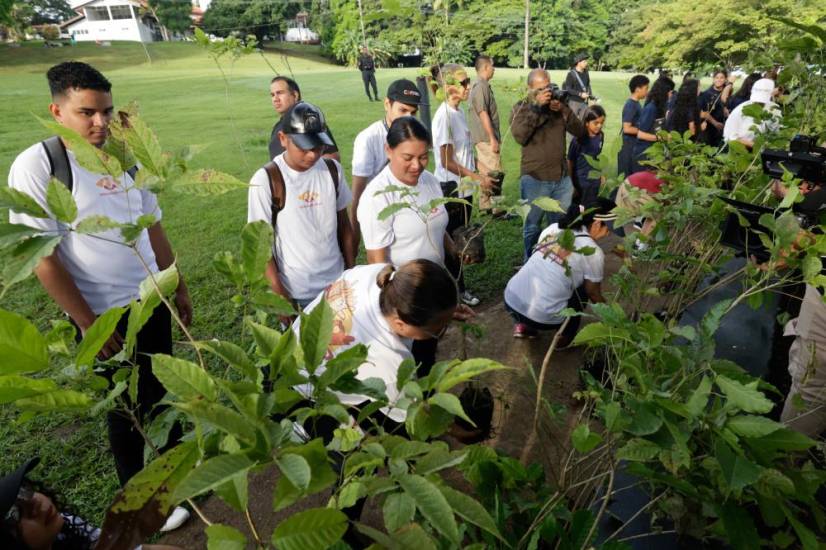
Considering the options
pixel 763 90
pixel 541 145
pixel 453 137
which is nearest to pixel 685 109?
pixel 763 90

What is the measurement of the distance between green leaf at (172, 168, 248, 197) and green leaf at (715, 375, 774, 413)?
935 millimetres

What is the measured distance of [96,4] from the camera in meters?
58.0

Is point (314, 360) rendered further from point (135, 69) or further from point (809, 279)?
point (135, 69)

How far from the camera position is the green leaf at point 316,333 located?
31.9 inches

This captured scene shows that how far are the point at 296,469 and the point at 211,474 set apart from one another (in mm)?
101

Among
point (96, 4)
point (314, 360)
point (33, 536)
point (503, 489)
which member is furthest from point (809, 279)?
point (96, 4)

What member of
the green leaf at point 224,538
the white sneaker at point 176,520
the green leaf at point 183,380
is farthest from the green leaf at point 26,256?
the white sneaker at point 176,520

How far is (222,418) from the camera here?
0.63 meters

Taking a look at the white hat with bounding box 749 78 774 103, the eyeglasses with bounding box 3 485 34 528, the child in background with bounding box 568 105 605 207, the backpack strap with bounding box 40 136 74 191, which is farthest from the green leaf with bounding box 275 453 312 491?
the white hat with bounding box 749 78 774 103

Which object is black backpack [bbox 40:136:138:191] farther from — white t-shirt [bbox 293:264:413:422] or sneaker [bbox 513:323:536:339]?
sneaker [bbox 513:323:536:339]

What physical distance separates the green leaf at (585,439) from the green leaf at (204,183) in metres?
0.77

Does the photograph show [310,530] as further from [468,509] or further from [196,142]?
[196,142]

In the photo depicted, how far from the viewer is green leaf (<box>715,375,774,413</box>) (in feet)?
2.73

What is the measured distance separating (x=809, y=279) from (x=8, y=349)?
1780 mm
